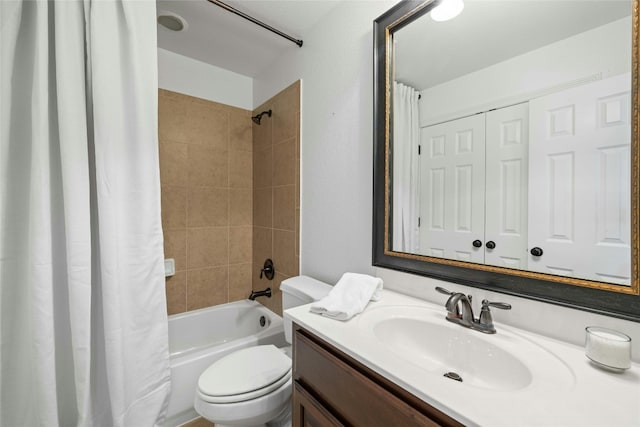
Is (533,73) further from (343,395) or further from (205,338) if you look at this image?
(205,338)

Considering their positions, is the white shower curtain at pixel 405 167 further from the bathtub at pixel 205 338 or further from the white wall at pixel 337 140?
the bathtub at pixel 205 338

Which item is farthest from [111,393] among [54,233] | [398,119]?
[398,119]

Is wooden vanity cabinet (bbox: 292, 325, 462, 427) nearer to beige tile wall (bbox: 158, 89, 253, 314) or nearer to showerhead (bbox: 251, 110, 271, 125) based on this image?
beige tile wall (bbox: 158, 89, 253, 314)

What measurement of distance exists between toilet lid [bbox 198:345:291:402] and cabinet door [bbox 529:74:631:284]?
1110 mm

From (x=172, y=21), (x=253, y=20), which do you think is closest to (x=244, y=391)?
(x=253, y=20)

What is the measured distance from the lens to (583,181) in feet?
2.27

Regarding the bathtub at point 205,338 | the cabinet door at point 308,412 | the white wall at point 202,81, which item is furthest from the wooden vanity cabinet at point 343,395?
the white wall at point 202,81

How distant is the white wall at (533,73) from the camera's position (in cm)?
67

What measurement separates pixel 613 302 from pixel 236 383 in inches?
51.3

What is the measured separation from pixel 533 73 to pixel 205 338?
2.43 metres

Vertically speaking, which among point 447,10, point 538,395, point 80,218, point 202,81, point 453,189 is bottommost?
→ point 538,395

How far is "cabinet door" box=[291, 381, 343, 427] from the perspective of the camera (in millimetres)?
727

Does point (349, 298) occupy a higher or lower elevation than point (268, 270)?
higher

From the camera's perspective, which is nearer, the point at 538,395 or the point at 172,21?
the point at 538,395
